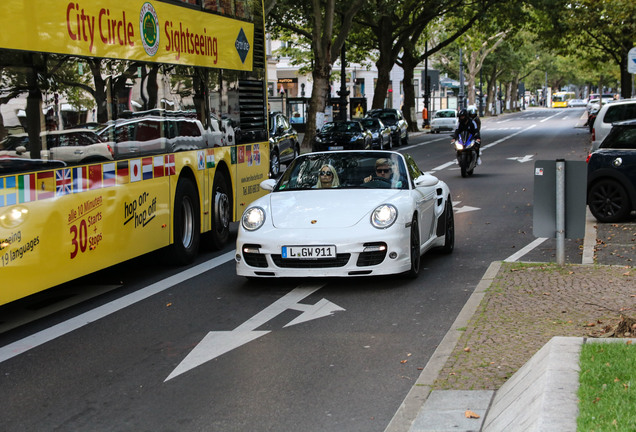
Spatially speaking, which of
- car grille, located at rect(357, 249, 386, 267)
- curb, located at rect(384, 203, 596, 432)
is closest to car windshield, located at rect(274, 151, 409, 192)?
car grille, located at rect(357, 249, 386, 267)

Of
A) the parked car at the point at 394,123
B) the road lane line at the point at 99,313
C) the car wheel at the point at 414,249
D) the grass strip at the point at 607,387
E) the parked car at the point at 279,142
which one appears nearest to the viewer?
the grass strip at the point at 607,387

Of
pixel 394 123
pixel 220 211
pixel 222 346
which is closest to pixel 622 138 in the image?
pixel 220 211

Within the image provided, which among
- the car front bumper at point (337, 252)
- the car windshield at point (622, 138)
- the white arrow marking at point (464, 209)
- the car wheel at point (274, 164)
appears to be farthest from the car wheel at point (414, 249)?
the car wheel at point (274, 164)

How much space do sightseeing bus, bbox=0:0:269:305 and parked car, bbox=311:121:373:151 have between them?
68.4 ft

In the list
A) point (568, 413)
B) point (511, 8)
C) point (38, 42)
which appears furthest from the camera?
point (511, 8)

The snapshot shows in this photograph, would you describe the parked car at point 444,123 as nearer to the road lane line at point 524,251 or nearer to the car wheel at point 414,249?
the road lane line at point 524,251

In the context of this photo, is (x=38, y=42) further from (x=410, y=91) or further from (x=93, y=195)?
(x=410, y=91)

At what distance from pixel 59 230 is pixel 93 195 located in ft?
2.70

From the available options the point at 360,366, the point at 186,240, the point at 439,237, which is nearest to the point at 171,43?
the point at 186,240

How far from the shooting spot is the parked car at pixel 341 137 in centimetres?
3500

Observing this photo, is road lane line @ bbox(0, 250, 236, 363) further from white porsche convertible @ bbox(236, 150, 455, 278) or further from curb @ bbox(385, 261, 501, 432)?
curb @ bbox(385, 261, 501, 432)

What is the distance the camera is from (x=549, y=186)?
9797mm

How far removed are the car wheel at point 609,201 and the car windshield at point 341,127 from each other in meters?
21.7

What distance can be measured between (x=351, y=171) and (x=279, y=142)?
1848 centimetres
